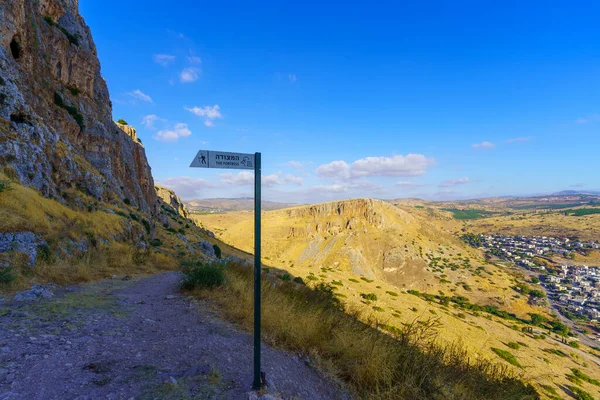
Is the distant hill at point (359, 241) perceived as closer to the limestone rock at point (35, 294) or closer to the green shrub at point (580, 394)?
the green shrub at point (580, 394)

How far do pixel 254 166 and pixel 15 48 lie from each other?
2375 cm

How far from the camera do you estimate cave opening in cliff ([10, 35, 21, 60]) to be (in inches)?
650

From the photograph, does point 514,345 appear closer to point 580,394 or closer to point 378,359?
point 580,394

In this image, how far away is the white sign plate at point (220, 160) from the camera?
3.47 meters

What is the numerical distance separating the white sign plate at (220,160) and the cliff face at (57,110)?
12.8 m

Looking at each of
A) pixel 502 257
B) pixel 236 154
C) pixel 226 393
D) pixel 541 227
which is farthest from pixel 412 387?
pixel 541 227

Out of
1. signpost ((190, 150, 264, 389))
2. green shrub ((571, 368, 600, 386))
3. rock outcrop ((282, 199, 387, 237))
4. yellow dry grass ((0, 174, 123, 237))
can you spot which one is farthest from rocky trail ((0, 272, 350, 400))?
rock outcrop ((282, 199, 387, 237))

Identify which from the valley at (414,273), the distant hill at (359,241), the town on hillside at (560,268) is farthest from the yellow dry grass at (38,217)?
the town on hillside at (560,268)

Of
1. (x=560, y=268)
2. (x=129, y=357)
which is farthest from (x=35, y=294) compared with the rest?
(x=560, y=268)

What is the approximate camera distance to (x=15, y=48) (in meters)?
16.8

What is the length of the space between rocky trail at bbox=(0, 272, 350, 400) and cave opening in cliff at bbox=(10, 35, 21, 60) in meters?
19.6

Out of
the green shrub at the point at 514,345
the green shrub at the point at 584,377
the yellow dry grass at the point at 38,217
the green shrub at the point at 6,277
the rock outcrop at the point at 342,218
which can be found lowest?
the green shrub at the point at 584,377

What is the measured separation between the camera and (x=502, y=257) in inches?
3967

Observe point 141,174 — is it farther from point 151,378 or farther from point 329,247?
point 329,247
